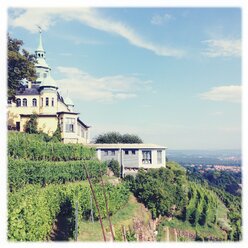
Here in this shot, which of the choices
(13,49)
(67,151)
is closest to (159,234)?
(67,151)

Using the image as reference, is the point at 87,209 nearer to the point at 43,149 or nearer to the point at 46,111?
the point at 43,149

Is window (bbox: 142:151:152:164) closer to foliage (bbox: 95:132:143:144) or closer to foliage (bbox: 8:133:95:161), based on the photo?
foliage (bbox: 8:133:95:161)

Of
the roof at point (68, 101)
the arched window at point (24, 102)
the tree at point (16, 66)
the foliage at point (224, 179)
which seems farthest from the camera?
the foliage at point (224, 179)

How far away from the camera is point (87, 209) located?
776cm

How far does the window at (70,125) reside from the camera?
1214 centimetres

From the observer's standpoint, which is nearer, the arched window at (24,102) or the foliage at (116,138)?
the arched window at (24,102)

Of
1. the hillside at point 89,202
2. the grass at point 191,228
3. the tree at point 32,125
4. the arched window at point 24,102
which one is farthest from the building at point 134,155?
the arched window at point 24,102

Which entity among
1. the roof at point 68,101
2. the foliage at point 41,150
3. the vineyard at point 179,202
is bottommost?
the vineyard at point 179,202

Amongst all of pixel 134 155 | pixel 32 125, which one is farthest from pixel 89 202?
pixel 32 125

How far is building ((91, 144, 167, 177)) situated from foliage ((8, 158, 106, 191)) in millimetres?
1656

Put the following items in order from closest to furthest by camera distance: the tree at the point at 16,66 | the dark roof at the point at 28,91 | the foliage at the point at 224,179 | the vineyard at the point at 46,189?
the vineyard at the point at 46,189 → the tree at the point at 16,66 → the dark roof at the point at 28,91 → the foliage at the point at 224,179

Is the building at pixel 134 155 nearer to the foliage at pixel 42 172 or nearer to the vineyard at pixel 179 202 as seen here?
the vineyard at pixel 179 202

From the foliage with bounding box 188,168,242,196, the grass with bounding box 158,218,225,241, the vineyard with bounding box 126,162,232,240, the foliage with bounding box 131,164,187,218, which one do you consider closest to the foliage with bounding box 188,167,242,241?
the foliage with bounding box 188,168,242,196

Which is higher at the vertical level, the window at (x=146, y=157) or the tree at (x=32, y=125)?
the tree at (x=32, y=125)
